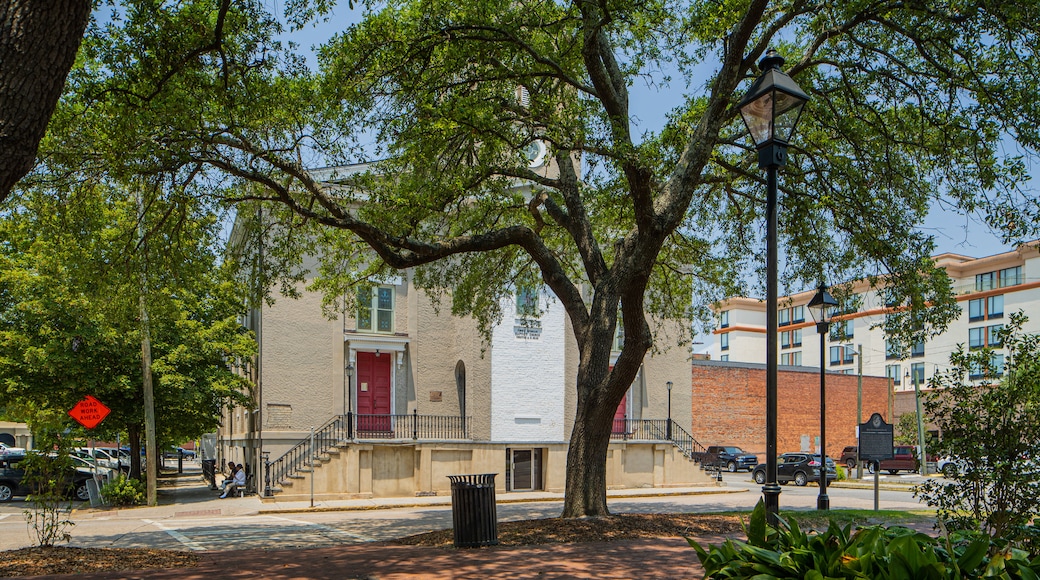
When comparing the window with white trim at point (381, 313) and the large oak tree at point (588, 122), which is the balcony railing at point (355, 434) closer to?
the window with white trim at point (381, 313)

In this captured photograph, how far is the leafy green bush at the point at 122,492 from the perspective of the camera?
80.7ft

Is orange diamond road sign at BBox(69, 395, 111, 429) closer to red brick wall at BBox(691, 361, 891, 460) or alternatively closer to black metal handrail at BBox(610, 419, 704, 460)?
black metal handrail at BBox(610, 419, 704, 460)

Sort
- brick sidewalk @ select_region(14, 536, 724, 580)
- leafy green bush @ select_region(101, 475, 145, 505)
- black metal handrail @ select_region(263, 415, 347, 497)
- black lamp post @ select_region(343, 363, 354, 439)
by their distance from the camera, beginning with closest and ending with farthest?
brick sidewalk @ select_region(14, 536, 724, 580)
leafy green bush @ select_region(101, 475, 145, 505)
black metal handrail @ select_region(263, 415, 347, 497)
black lamp post @ select_region(343, 363, 354, 439)

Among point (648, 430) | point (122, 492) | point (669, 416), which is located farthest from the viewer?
point (669, 416)

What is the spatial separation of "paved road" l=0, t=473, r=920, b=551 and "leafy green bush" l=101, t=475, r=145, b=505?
40.7 inches

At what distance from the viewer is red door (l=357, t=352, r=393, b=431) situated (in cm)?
2991

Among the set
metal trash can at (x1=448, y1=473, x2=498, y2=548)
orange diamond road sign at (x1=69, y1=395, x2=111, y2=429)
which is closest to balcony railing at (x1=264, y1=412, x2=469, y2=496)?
orange diamond road sign at (x1=69, y1=395, x2=111, y2=429)

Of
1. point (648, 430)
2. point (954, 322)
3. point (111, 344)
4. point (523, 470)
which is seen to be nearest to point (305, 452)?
point (111, 344)

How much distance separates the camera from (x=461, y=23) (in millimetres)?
13430

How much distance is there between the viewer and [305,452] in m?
27.5

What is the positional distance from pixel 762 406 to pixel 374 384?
3405 centimetres

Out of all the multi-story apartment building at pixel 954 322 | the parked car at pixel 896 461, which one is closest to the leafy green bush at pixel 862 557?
the parked car at pixel 896 461

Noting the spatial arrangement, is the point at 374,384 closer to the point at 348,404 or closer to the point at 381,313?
the point at 348,404

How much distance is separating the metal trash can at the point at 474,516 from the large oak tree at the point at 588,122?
9.21 ft
